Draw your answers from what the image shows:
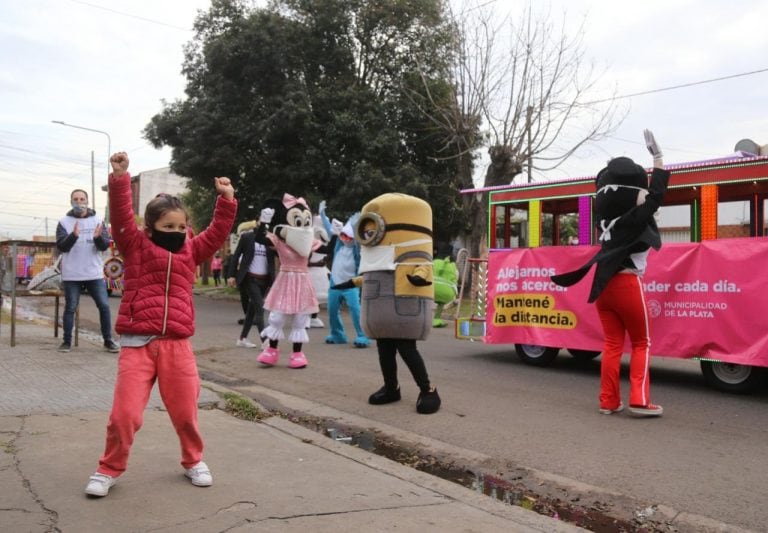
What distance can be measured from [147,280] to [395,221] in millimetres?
2586

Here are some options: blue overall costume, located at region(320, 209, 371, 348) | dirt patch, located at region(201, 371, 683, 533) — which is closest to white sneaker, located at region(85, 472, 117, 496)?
dirt patch, located at region(201, 371, 683, 533)

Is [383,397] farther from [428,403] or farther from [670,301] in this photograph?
[670,301]

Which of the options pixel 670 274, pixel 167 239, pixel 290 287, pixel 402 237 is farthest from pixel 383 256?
pixel 670 274

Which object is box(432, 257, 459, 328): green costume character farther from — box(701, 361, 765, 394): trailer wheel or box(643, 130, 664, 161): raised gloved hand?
box(643, 130, 664, 161): raised gloved hand

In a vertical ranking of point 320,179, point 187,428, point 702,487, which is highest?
point 320,179

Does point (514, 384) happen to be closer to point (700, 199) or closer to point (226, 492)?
Answer: point (700, 199)

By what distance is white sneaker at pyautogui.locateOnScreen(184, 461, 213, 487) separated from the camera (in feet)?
11.8

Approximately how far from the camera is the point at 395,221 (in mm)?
5840

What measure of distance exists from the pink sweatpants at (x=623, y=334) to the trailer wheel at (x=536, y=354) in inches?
93.3

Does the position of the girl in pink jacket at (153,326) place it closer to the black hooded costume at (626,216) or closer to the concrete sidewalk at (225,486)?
the concrete sidewalk at (225,486)

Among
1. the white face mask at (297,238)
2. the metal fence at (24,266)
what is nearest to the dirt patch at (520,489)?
the white face mask at (297,238)

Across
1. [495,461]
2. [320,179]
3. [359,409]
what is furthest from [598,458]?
[320,179]

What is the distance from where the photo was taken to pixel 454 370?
7.85 m

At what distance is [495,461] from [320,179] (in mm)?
15355
